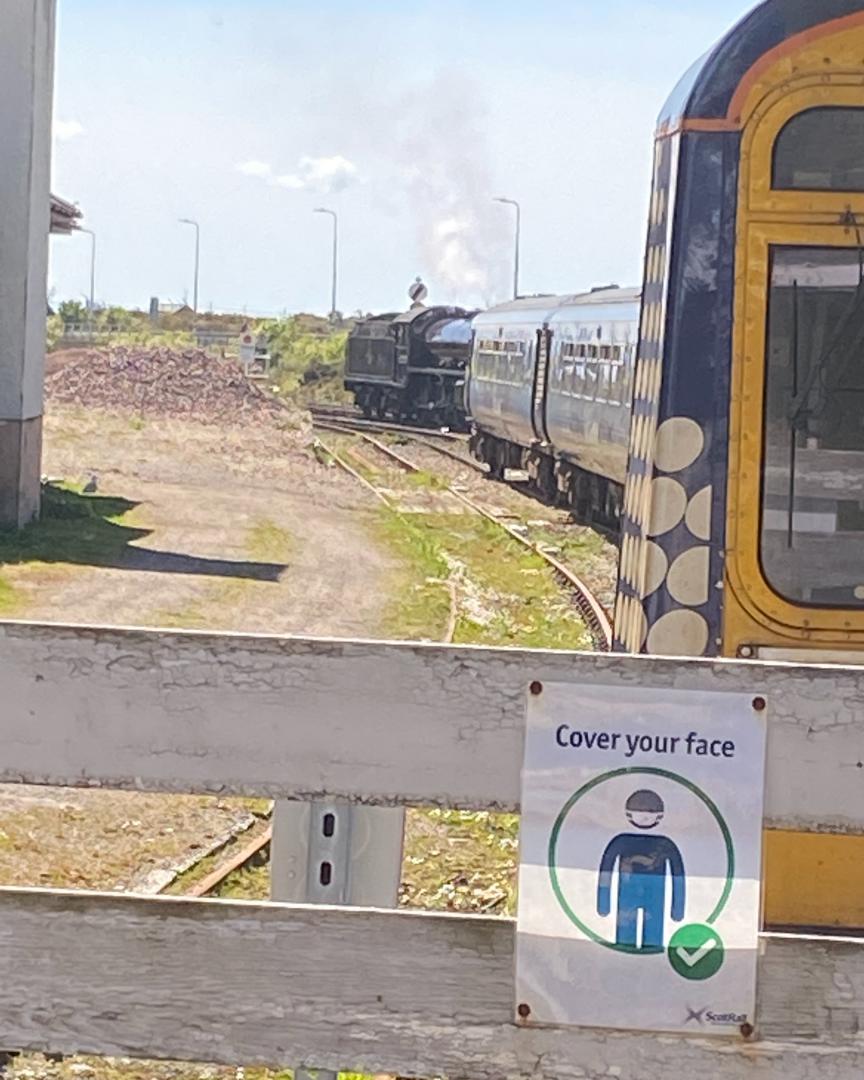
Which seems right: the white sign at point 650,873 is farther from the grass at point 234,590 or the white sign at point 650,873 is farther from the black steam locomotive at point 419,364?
the black steam locomotive at point 419,364

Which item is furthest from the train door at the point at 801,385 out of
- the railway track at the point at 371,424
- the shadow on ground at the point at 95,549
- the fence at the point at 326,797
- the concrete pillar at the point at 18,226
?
the railway track at the point at 371,424

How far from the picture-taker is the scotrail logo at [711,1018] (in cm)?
357

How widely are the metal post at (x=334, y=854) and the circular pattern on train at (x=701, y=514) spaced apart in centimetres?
180

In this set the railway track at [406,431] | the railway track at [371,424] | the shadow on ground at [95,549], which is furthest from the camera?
the railway track at [371,424]

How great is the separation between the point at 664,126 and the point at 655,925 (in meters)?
3.00

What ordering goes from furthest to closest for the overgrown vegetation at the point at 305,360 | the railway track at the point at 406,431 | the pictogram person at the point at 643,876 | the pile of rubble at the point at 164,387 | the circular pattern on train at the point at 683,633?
the overgrown vegetation at the point at 305,360 → the pile of rubble at the point at 164,387 → the railway track at the point at 406,431 → the circular pattern on train at the point at 683,633 → the pictogram person at the point at 643,876

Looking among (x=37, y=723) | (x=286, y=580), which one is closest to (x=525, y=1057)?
(x=37, y=723)

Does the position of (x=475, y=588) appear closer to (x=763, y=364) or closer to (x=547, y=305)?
(x=547, y=305)

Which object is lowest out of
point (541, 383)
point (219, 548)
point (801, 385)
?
point (219, 548)

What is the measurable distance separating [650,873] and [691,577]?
6.88 ft

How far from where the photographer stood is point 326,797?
3645mm

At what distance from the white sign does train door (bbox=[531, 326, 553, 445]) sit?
23.5 metres

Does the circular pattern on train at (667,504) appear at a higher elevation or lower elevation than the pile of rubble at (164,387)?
lower

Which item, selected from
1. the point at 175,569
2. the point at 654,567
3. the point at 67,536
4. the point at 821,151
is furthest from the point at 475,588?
the point at 821,151
